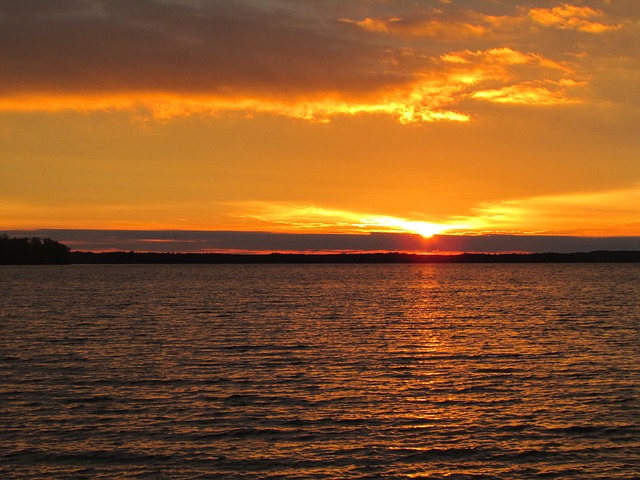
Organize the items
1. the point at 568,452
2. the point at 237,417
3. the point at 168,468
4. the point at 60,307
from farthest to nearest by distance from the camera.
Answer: the point at 60,307 < the point at 237,417 < the point at 568,452 < the point at 168,468

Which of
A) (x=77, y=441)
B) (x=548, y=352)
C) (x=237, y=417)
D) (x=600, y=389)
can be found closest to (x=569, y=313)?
(x=548, y=352)

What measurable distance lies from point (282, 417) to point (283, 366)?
39.6 feet

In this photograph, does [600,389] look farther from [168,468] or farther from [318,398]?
[168,468]

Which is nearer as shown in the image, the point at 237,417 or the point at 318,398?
the point at 237,417

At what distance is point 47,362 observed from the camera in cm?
3962

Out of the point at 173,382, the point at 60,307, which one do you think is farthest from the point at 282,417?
the point at 60,307

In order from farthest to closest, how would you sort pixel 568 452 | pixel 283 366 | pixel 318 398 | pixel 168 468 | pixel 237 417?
1. pixel 283 366
2. pixel 318 398
3. pixel 237 417
4. pixel 568 452
5. pixel 168 468

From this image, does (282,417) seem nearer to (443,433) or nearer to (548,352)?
(443,433)

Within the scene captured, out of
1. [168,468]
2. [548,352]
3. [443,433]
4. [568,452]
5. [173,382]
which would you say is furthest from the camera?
[548,352]

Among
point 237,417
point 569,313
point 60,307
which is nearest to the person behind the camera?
point 237,417

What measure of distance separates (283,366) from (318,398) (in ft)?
29.2

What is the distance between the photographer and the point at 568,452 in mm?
22422

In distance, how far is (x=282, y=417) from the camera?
26.7 m

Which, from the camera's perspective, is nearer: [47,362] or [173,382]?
[173,382]
